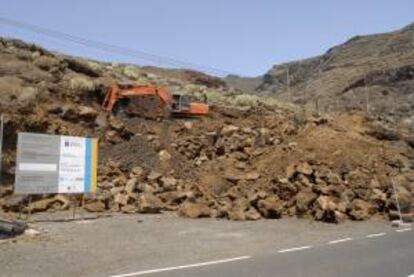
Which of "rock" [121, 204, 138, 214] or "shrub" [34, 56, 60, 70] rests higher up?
"shrub" [34, 56, 60, 70]

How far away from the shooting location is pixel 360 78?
83.6 m

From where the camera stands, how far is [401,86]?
2970 inches

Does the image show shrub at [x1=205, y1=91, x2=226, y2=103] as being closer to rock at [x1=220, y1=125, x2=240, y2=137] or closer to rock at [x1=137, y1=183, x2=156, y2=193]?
rock at [x1=220, y1=125, x2=240, y2=137]

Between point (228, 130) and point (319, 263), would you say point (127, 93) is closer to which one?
point (228, 130)

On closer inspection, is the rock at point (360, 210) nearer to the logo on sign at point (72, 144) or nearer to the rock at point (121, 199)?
the rock at point (121, 199)

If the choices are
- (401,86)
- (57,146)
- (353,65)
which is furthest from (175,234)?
(353,65)

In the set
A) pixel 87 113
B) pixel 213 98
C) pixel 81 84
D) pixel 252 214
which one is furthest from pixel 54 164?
pixel 213 98

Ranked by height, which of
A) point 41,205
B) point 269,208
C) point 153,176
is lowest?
point 41,205

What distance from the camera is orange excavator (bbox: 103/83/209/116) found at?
1361 inches

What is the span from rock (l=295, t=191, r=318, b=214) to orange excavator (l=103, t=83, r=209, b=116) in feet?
42.6

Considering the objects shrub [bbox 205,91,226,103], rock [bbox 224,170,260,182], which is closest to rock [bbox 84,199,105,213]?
rock [bbox 224,170,260,182]

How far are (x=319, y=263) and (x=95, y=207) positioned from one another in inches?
514

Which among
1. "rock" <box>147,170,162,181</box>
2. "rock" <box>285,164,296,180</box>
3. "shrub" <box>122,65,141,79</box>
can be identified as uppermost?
"shrub" <box>122,65,141,79</box>

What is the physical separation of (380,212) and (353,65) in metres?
77.2
